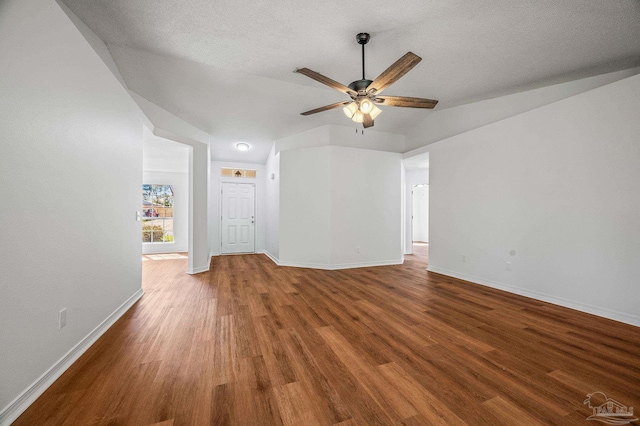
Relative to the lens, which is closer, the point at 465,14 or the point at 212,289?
the point at 465,14

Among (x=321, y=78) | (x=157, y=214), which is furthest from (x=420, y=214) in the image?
(x=157, y=214)

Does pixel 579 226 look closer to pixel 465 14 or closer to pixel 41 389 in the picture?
pixel 465 14

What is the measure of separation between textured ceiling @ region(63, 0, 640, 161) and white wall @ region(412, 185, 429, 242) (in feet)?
21.7

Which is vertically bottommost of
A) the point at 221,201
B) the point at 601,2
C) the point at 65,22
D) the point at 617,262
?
the point at 617,262

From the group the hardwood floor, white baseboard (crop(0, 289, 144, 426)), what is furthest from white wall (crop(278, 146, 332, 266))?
white baseboard (crop(0, 289, 144, 426))

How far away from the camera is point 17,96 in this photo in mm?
1439

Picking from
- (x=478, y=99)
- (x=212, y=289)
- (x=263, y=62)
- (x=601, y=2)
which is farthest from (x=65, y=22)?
(x=478, y=99)

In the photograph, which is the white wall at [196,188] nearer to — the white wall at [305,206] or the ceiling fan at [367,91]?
the white wall at [305,206]

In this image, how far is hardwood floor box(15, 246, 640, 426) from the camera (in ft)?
4.49

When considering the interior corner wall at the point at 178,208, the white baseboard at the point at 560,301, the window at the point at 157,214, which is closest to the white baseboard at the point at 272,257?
the interior corner wall at the point at 178,208

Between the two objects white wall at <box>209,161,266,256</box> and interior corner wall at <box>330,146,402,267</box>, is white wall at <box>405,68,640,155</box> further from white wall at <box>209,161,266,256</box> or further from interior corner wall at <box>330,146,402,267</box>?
white wall at <box>209,161,266,256</box>

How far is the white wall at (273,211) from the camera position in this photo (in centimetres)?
574

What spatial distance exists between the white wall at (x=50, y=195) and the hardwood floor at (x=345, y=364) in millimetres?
263

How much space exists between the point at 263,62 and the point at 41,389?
11.9 ft
